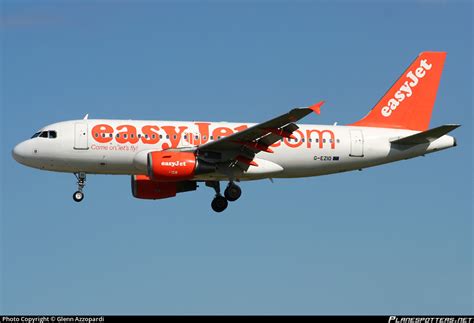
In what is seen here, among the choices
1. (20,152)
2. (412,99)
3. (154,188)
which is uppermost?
(412,99)

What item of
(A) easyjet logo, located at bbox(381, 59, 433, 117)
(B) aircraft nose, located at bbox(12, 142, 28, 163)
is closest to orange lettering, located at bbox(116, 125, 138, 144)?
(B) aircraft nose, located at bbox(12, 142, 28, 163)

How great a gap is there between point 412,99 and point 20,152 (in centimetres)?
2008

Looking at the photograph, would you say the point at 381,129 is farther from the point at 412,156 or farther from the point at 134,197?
the point at 134,197

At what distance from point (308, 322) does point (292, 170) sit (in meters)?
20.0

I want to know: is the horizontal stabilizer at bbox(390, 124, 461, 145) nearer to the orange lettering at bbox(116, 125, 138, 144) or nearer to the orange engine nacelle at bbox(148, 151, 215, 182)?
the orange engine nacelle at bbox(148, 151, 215, 182)

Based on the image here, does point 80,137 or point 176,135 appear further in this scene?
point 176,135

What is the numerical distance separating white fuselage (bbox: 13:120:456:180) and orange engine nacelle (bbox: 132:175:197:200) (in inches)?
124

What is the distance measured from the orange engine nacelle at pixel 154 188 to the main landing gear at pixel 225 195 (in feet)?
4.69

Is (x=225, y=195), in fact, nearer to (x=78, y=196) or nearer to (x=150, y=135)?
(x=150, y=135)

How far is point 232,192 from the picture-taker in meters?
56.1

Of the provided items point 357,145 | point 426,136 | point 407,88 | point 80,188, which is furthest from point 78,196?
point 407,88

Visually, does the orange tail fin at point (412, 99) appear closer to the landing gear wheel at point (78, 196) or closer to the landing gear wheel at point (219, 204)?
the landing gear wheel at point (219, 204)

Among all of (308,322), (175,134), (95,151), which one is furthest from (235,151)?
(308,322)

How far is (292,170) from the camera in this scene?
5697 cm
